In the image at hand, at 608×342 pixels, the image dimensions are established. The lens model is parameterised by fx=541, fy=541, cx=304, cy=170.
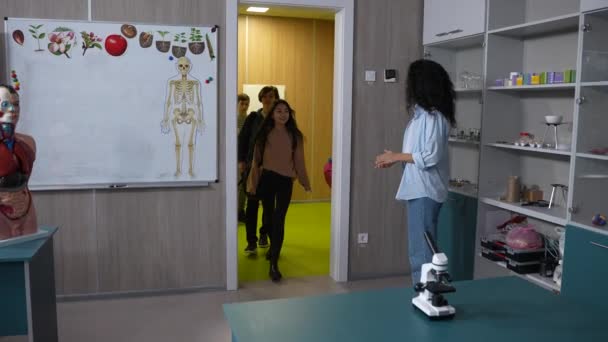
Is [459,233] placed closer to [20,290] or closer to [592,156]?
[592,156]

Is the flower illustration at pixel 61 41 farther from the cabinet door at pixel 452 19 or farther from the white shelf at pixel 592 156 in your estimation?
the white shelf at pixel 592 156

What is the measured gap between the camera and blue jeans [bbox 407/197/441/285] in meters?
3.14

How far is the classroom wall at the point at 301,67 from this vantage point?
7.28m

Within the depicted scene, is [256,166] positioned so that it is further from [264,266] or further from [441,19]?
[441,19]

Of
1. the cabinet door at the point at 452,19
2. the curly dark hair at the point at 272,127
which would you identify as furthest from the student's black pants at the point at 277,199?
the cabinet door at the point at 452,19

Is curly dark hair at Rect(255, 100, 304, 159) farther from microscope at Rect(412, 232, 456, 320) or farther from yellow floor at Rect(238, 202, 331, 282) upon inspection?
microscope at Rect(412, 232, 456, 320)

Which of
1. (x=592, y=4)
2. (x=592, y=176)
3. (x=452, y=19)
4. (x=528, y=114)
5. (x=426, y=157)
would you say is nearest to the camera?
(x=592, y=4)

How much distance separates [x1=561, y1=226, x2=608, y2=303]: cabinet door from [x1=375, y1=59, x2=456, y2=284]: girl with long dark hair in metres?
0.72

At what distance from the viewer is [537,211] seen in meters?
3.26

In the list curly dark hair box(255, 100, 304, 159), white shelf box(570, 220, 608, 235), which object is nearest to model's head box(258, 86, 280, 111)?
curly dark hair box(255, 100, 304, 159)

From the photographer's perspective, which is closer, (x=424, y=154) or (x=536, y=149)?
(x=424, y=154)

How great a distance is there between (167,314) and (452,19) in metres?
2.86

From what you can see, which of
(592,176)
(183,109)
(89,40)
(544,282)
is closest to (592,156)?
(592,176)

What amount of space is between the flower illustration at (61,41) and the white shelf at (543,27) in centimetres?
276
